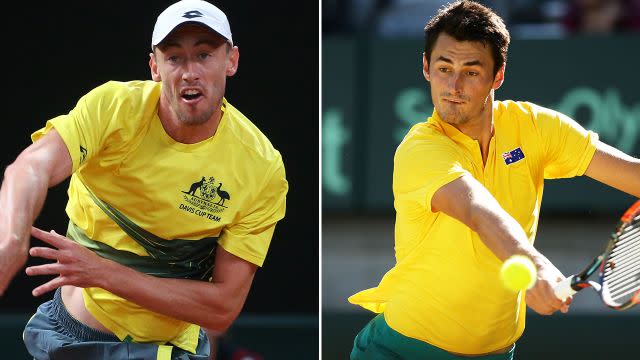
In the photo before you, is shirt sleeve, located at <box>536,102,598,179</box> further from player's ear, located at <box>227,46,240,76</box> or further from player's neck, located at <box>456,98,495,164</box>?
player's ear, located at <box>227,46,240,76</box>

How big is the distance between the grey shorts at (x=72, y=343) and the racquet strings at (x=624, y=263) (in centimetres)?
142

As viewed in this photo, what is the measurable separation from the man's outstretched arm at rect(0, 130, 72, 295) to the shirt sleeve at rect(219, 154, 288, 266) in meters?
0.62

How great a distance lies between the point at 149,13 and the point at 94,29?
28 centimetres

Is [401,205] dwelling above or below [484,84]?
below

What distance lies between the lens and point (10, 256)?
3.41 metres

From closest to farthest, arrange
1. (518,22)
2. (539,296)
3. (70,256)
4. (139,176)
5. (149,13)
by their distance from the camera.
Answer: (539,296)
(70,256)
(139,176)
(149,13)
(518,22)

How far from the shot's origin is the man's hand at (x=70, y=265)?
11.8 feet

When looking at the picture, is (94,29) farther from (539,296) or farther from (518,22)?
(518,22)

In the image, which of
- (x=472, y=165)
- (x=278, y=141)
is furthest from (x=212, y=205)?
(x=278, y=141)

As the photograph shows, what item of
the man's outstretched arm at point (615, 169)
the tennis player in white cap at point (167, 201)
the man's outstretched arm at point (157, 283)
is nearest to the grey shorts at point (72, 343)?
the tennis player in white cap at point (167, 201)

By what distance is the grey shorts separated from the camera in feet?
13.2

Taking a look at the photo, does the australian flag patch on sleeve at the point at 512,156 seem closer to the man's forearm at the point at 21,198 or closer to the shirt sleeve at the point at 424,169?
the shirt sleeve at the point at 424,169

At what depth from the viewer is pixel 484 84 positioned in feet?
13.5

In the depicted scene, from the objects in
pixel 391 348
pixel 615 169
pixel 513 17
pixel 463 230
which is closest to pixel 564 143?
pixel 615 169
